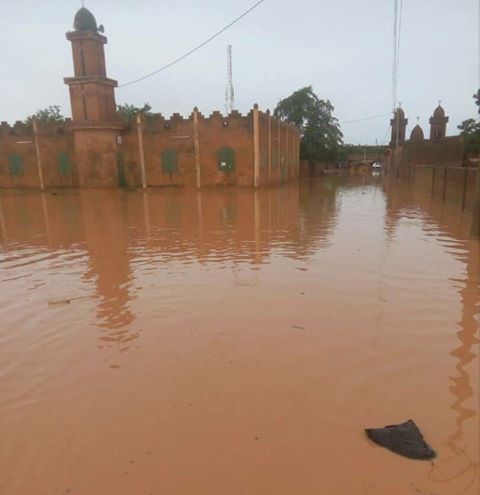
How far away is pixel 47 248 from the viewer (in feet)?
31.3

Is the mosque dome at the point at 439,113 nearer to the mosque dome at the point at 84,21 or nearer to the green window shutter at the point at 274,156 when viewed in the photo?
the green window shutter at the point at 274,156

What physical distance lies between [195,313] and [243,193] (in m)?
17.6

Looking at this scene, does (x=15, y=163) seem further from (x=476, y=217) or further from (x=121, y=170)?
(x=476, y=217)

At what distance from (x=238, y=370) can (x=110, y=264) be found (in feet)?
15.7

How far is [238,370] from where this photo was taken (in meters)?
3.80

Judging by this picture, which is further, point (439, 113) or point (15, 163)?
point (439, 113)

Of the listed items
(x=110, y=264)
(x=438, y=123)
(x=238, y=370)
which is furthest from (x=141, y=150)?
(x=438, y=123)

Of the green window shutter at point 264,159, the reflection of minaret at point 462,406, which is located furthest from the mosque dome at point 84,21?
the reflection of minaret at point 462,406

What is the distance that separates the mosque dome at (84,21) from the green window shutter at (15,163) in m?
9.53

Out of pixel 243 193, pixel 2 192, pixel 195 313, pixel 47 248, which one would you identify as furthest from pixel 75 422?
pixel 2 192

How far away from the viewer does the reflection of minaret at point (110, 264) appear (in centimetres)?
523

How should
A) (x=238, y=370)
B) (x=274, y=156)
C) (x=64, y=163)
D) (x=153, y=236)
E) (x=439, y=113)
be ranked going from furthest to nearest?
(x=439, y=113) < (x=274, y=156) < (x=64, y=163) < (x=153, y=236) < (x=238, y=370)

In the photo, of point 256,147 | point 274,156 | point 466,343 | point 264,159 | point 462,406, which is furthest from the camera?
point 274,156

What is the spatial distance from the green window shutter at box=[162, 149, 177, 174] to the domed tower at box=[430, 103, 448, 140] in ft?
89.5
